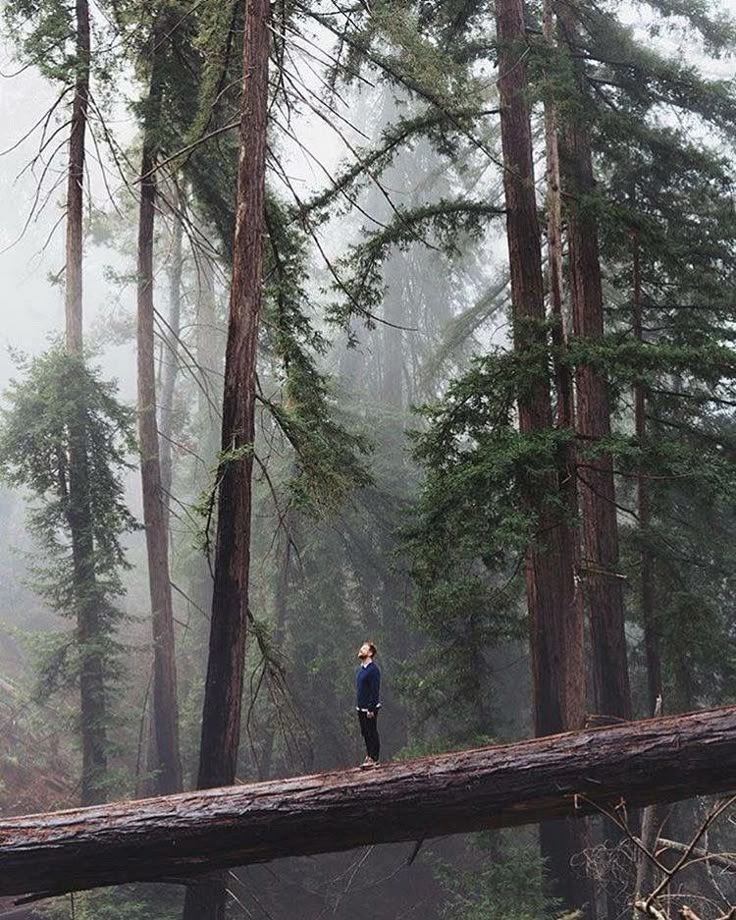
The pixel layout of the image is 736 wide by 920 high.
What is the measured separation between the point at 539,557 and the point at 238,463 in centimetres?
412

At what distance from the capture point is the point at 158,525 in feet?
47.9

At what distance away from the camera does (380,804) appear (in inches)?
237

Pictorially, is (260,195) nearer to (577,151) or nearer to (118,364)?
(577,151)

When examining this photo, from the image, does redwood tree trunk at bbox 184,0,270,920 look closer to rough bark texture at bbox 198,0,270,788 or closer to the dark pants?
rough bark texture at bbox 198,0,270,788

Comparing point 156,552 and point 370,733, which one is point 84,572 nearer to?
point 156,552

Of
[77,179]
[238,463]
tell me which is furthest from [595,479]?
[77,179]

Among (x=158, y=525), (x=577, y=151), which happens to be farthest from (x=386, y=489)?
(x=577, y=151)

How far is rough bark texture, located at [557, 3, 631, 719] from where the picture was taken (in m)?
11.3

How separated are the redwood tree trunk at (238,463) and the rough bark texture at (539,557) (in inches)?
118

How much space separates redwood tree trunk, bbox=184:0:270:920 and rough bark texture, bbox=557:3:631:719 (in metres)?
4.47

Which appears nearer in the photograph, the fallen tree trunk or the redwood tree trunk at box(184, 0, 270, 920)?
the fallen tree trunk

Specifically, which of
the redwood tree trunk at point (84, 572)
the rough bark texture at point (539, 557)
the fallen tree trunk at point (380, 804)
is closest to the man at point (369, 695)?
the fallen tree trunk at point (380, 804)

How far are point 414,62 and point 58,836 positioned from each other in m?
7.83

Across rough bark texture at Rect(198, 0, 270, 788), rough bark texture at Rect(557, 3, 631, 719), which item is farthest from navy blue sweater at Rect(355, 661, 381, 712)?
rough bark texture at Rect(557, 3, 631, 719)
